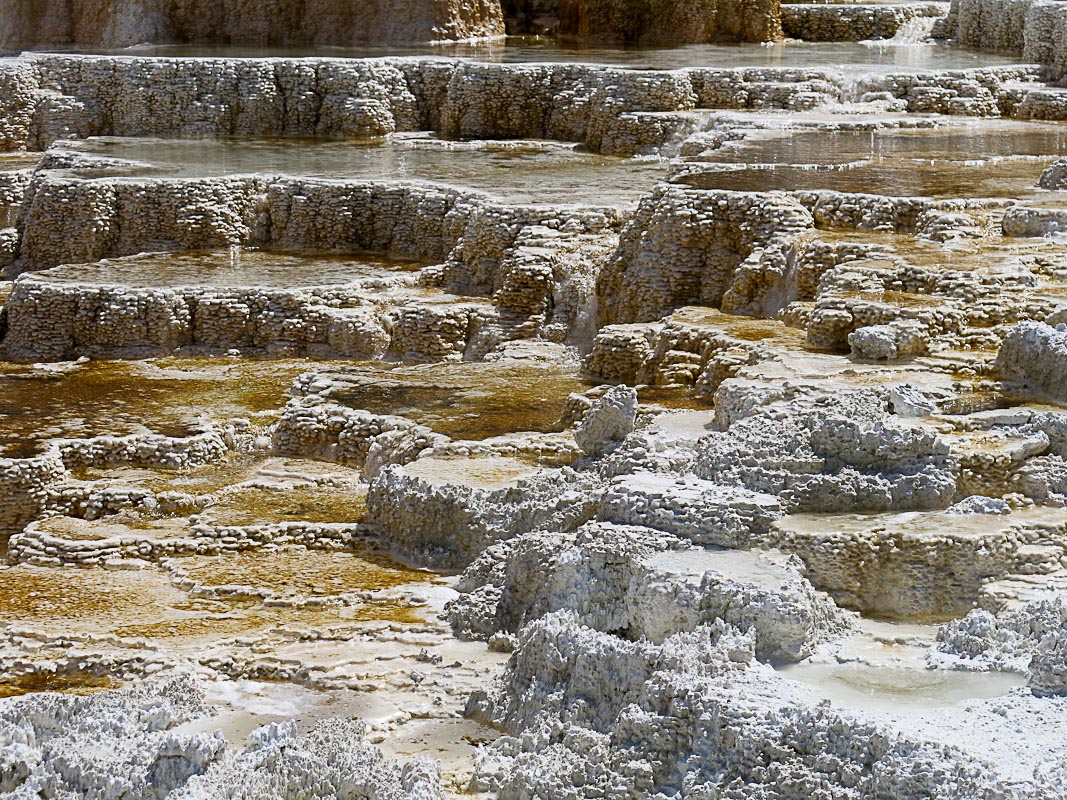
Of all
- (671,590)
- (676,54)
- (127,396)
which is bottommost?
(127,396)

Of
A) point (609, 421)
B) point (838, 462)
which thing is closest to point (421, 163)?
point (609, 421)

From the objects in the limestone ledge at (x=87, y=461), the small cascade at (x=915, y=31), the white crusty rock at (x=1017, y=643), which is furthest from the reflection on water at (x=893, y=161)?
the small cascade at (x=915, y=31)

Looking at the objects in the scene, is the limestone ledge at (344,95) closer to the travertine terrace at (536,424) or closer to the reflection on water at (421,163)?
the travertine terrace at (536,424)

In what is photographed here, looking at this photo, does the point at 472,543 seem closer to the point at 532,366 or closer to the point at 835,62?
the point at 532,366

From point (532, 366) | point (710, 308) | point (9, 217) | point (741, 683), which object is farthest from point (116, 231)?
point (741, 683)

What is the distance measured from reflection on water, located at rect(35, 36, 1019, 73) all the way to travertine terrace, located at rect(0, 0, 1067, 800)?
0.38m

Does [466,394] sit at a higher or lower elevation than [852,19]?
lower

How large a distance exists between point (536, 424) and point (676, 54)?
562 inches

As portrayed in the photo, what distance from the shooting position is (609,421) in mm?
11492

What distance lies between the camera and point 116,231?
20.7 m

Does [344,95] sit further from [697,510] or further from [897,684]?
[897,684]

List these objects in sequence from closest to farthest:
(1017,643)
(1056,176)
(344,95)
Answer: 1. (1017,643)
2. (1056,176)
3. (344,95)

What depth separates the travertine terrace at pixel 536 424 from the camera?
776 centimetres

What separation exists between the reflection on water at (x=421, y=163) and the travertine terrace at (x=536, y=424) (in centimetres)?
12
